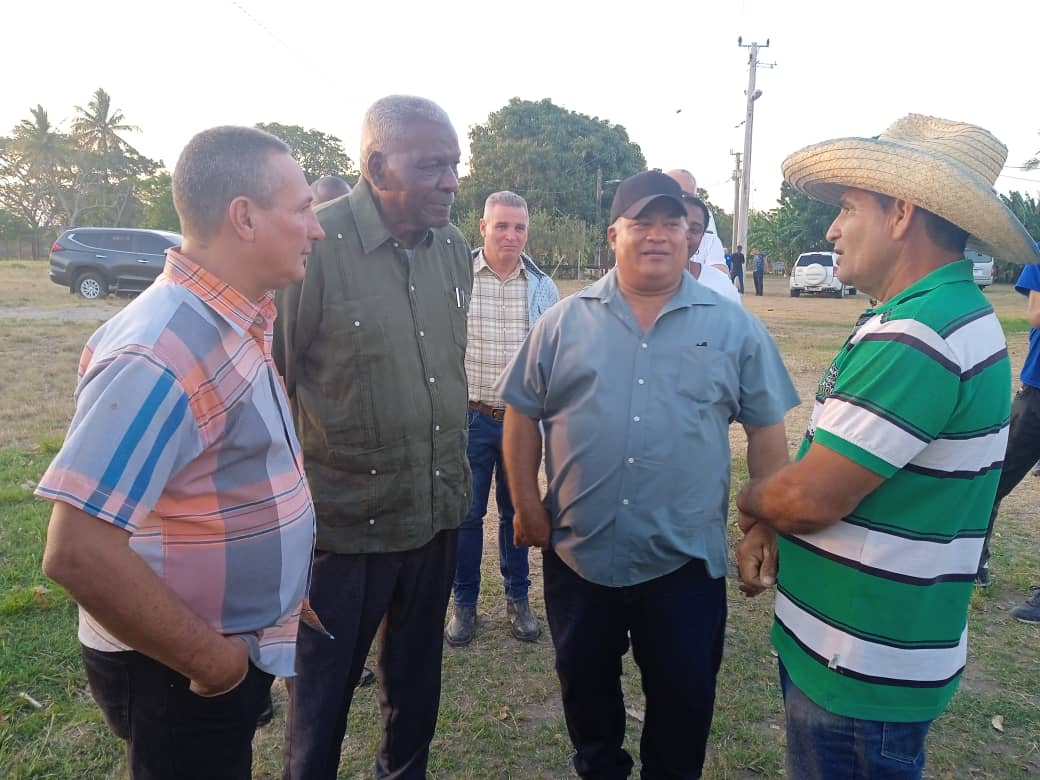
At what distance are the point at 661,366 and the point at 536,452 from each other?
55 centimetres

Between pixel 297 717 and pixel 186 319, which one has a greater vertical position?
pixel 186 319

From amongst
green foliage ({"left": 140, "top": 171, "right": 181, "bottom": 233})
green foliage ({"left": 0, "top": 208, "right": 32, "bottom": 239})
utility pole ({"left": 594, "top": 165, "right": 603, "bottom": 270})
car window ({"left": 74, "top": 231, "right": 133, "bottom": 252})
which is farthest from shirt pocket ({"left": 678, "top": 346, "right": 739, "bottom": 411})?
green foliage ({"left": 0, "top": 208, "right": 32, "bottom": 239})

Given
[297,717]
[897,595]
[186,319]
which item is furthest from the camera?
[297,717]

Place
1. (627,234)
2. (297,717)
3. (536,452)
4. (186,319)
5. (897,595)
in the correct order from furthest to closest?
(536,452)
(627,234)
(297,717)
(897,595)
(186,319)

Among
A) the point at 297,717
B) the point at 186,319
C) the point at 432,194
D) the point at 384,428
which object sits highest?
the point at 432,194

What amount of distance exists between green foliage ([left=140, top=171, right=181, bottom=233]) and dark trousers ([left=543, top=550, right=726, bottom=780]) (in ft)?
140

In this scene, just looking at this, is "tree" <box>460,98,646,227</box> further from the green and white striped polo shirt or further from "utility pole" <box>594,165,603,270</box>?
the green and white striped polo shirt

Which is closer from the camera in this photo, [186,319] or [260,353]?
[186,319]

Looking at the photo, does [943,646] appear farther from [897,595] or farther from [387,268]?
[387,268]

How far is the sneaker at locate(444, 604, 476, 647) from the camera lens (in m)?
3.47

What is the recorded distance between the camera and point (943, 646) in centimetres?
158

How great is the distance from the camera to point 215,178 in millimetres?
1451

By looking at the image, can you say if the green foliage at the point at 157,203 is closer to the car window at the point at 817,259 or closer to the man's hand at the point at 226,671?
the car window at the point at 817,259

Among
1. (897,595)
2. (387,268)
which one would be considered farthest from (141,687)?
(897,595)
